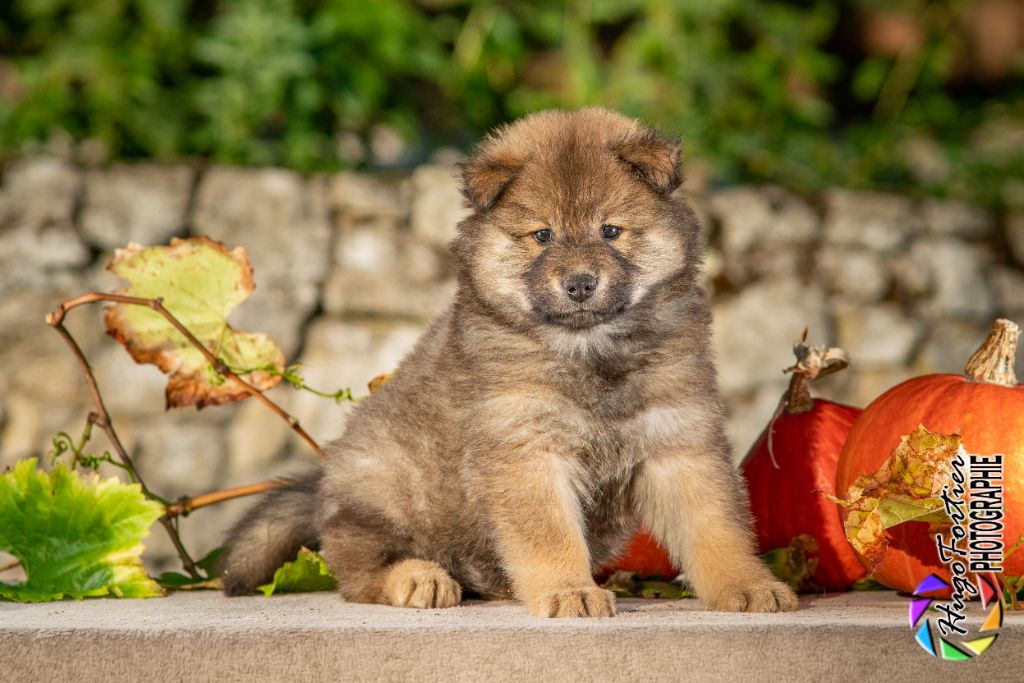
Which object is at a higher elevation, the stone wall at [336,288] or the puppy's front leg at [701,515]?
the stone wall at [336,288]

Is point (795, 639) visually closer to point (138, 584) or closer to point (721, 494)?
point (721, 494)

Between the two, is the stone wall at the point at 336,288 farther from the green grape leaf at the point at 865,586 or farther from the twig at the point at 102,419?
the green grape leaf at the point at 865,586

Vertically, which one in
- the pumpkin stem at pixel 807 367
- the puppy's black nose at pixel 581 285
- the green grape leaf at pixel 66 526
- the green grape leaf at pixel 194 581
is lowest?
the green grape leaf at pixel 194 581

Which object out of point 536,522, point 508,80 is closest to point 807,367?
point 536,522

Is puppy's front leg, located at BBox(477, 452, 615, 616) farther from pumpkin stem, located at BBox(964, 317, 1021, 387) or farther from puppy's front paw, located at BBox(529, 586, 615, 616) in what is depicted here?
pumpkin stem, located at BBox(964, 317, 1021, 387)

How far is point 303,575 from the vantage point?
261 cm

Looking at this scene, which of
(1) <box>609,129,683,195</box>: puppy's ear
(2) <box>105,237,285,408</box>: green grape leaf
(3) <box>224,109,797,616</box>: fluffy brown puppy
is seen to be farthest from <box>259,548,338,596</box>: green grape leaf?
(1) <box>609,129,683,195</box>: puppy's ear

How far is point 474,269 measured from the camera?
8.39 ft

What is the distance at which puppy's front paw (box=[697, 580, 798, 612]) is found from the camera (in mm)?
2123

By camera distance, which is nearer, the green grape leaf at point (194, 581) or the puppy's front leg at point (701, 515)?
the puppy's front leg at point (701, 515)

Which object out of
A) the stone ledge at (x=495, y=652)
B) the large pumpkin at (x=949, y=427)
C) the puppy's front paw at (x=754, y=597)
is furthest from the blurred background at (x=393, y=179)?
the stone ledge at (x=495, y=652)

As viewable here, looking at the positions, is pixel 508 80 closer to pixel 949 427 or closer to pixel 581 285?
pixel 581 285

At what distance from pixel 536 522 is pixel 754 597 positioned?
43 cm

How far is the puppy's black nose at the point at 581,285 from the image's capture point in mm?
2373
